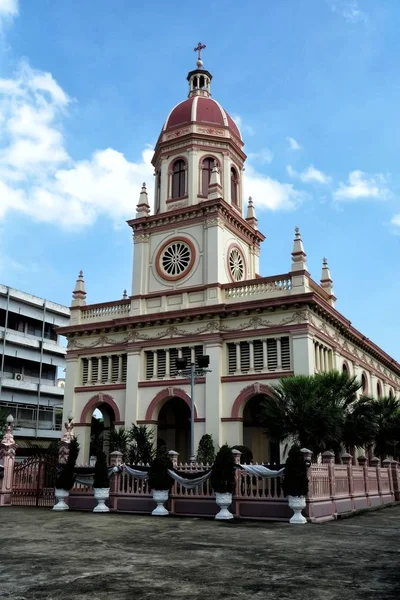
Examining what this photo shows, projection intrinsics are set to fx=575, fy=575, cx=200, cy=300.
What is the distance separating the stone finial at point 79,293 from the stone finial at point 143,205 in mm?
5928

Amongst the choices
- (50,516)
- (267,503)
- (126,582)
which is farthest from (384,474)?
(126,582)

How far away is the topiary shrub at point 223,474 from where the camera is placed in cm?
1866

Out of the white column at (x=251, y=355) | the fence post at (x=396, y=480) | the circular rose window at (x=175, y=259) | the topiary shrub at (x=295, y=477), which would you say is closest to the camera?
the topiary shrub at (x=295, y=477)

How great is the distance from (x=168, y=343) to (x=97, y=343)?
5465 millimetres

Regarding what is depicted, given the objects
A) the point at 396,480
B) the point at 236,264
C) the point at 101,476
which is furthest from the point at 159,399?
the point at 396,480

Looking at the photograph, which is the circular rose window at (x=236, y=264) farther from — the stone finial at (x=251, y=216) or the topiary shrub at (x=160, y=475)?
the topiary shrub at (x=160, y=475)

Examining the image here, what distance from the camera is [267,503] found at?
715 inches

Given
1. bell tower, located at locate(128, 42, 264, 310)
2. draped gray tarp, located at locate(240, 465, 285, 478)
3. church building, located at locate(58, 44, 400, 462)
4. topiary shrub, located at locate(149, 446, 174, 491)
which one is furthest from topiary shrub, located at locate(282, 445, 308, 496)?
bell tower, located at locate(128, 42, 264, 310)

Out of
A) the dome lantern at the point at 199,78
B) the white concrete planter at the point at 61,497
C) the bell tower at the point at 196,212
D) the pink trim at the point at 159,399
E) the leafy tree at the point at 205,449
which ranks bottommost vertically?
the white concrete planter at the point at 61,497

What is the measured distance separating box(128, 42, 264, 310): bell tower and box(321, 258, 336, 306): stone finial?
17.2ft

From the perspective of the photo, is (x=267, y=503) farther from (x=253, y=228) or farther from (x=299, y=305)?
(x=253, y=228)

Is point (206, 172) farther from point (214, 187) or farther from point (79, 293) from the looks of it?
point (79, 293)

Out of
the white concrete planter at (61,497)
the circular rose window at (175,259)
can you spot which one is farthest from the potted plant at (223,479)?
the circular rose window at (175,259)

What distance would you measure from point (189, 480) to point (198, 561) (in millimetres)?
9627
